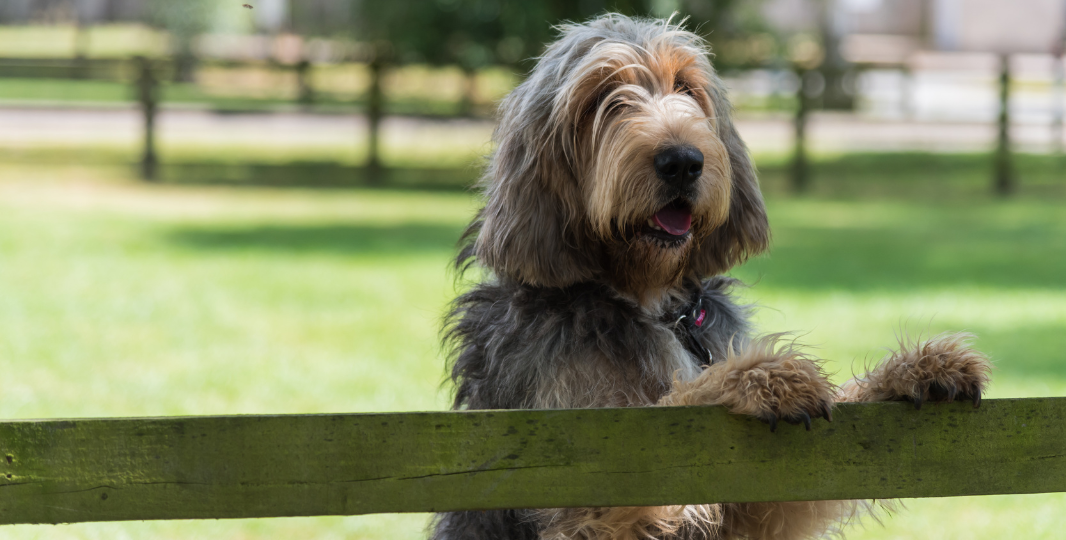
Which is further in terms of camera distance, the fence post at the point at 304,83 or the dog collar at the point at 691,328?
the fence post at the point at 304,83

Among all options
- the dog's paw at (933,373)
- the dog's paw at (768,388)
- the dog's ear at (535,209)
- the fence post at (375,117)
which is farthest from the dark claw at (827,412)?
the fence post at (375,117)

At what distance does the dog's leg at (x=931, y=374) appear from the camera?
8.51ft

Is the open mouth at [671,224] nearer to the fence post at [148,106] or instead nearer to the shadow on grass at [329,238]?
the shadow on grass at [329,238]

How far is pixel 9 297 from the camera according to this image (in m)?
9.82

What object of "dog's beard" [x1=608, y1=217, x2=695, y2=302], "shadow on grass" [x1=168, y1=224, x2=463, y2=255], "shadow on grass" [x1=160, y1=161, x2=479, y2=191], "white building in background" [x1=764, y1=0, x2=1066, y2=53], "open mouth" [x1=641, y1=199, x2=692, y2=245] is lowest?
"shadow on grass" [x1=160, y1=161, x2=479, y2=191]

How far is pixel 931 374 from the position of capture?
265 cm

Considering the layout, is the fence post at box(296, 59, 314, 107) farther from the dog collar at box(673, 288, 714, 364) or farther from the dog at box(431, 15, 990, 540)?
the dog collar at box(673, 288, 714, 364)

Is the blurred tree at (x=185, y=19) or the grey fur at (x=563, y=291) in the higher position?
the blurred tree at (x=185, y=19)

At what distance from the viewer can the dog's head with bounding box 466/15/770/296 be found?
3.29 m

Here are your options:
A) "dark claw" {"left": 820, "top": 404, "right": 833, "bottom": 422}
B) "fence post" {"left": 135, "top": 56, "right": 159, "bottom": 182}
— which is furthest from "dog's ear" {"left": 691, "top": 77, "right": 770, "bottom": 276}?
"fence post" {"left": 135, "top": 56, "right": 159, "bottom": 182}

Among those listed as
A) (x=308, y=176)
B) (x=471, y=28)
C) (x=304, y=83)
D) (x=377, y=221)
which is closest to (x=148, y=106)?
(x=308, y=176)

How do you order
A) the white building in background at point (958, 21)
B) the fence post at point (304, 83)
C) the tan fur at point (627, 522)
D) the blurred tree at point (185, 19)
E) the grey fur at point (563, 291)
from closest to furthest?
the tan fur at point (627, 522) → the grey fur at point (563, 291) → the fence post at point (304, 83) → the blurred tree at point (185, 19) → the white building in background at point (958, 21)

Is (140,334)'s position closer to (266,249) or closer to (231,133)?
Answer: (266,249)

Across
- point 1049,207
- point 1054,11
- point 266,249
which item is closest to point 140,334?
point 266,249
